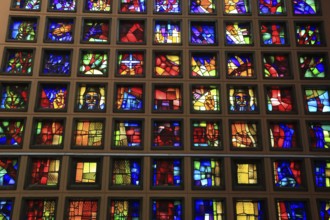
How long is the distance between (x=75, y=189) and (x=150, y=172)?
1578 millimetres

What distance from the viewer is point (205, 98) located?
33.3ft

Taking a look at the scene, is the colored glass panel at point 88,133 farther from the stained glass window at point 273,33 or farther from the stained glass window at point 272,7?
the stained glass window at point 272,7

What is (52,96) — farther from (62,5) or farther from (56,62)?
(62,5)

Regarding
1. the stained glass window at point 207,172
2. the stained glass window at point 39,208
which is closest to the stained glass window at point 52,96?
the stained glass window at point 39,208

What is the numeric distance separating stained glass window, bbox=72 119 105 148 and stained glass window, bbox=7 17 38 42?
2.52 m

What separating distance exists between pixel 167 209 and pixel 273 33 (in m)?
4.97

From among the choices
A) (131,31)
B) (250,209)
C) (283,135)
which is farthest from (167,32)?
(250,209)

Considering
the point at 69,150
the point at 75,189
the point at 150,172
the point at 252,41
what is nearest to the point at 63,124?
the point at 69,150

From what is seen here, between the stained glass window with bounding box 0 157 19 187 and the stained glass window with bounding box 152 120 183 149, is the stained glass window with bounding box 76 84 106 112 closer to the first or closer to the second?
the stained glass window with bounding box 152 120 183 149

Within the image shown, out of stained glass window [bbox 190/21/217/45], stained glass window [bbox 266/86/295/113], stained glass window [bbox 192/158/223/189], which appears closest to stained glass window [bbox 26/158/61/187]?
stained glass window [bbox 192/158/223/189]

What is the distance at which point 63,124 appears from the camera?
981 cm

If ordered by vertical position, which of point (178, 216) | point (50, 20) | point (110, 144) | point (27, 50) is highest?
point (50, 20)

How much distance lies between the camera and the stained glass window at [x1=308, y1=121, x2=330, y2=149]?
977 centimetres

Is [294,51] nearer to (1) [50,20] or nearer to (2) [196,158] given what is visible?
(2) [196,158]
